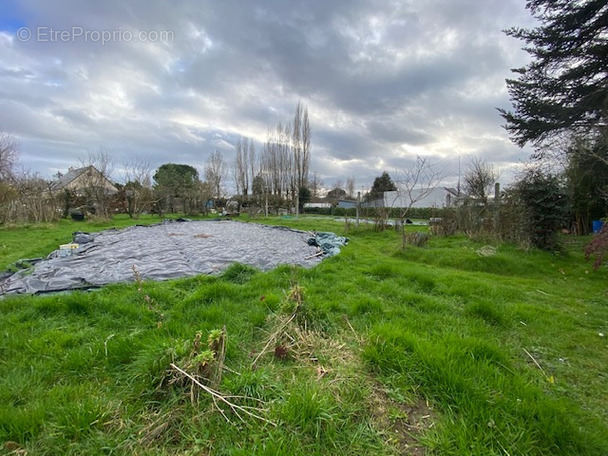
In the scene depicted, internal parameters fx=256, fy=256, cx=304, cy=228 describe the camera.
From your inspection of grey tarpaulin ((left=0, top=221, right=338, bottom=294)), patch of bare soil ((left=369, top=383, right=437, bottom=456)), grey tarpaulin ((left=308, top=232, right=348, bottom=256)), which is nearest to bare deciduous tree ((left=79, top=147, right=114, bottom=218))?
grey tarpaulin ((left=0, top=221, right=338, bottom=294))

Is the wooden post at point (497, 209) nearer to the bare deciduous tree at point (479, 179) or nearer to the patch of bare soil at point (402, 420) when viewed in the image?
the bare deciduous tree at point (479, 179)

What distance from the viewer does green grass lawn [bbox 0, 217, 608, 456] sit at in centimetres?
129

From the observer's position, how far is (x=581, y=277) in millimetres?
4742

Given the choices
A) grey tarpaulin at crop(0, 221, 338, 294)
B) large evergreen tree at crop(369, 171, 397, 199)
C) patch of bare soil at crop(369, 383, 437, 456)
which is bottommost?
patch of bare soil at crop(369, 383, 437, 456)

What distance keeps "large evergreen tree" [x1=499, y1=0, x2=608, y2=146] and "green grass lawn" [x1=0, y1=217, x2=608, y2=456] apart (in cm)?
872

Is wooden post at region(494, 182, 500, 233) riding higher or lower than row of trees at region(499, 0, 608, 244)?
lower

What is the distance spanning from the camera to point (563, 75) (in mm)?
8617

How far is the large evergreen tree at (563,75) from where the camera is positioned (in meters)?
7.91

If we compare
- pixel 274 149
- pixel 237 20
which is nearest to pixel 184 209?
pixel 274 149

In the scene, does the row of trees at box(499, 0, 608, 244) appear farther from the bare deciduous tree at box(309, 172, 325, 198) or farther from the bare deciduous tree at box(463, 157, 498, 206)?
the bare deciduous tree at box(309, 172, 325, 198)

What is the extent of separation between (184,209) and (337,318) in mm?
21198

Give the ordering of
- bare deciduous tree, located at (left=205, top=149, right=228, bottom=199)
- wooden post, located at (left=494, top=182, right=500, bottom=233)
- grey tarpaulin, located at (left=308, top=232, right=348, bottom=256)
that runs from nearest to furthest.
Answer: grey tarpaulin, located at (left=308, top=232, right=348, bottom=256) → wooden post, located at (left=494, top=182, right=500, bottom=233) → bare deciduous tree, located at (left=205, top=149, right=228, bottom=199)

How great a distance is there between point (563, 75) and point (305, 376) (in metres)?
12.7

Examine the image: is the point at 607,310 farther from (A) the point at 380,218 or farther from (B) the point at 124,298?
(A) the point at 380,218
